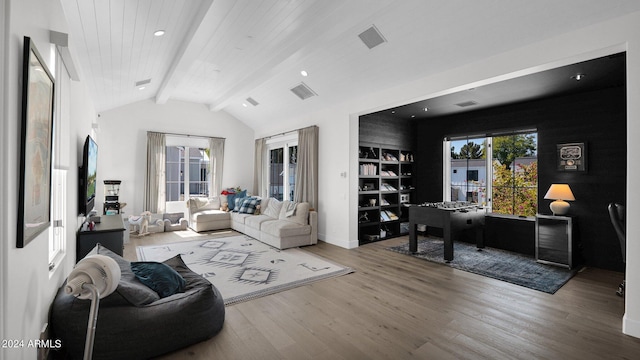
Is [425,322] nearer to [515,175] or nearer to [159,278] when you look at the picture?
[159,278]

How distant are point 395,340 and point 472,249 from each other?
3.57 metres

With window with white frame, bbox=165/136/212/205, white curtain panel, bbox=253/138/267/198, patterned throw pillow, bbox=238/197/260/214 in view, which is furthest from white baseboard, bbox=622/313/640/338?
window with white frame, bbox=165/136/212/205

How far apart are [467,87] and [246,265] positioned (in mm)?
3812

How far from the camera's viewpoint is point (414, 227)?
16.3 ft

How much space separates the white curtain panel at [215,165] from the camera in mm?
7883

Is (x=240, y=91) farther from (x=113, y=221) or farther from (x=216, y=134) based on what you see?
(x=113, y=221)

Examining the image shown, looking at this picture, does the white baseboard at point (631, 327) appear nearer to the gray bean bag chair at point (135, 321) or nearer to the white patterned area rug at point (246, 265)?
the white patterned area rug at point (246, 265)

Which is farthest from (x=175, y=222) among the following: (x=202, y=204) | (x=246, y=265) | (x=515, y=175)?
(x=515, y=175)

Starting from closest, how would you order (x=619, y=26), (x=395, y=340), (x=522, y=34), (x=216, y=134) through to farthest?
(x=395, y=340)
(x=619, y=26)
(x=522, y=34)
(x=216, y=134)

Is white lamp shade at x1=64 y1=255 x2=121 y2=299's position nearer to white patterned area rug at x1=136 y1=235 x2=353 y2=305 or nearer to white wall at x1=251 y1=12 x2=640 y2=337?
white patterned area rug at x1=136 y1=235 x2=353 y2=305

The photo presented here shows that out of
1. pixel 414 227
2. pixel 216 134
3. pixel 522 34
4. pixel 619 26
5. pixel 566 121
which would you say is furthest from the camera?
pixel 216 134

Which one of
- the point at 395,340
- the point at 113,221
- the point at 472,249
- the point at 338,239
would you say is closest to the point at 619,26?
the point at 395,340

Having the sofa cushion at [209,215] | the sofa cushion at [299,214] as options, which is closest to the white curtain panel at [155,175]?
the sofa cushion at [209,215]

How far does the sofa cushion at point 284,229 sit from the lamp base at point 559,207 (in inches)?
152
